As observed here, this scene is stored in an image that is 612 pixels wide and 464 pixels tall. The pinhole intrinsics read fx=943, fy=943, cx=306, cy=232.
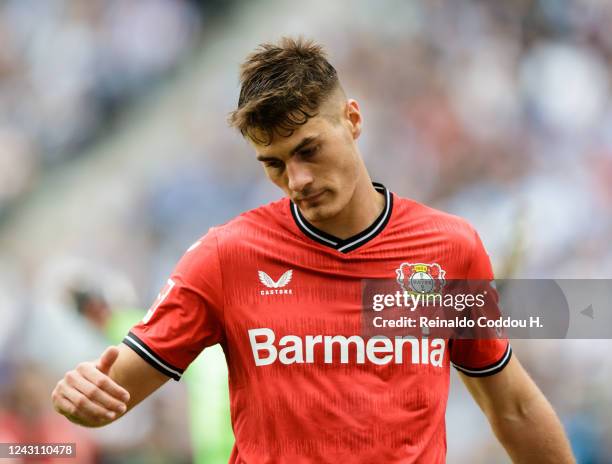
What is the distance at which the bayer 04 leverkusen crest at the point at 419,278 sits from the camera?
108 inches

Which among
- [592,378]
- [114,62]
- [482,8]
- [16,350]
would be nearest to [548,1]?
[482,8]

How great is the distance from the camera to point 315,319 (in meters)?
2.66

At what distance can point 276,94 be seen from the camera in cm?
255

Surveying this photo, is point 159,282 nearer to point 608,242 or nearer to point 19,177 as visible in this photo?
point 19,177

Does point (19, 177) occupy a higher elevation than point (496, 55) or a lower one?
lower

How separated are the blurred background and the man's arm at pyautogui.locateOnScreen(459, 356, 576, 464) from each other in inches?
132

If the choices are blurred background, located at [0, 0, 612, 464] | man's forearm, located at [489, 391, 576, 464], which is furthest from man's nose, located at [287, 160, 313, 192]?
blurred background, located at [0, 0, 612, 464]

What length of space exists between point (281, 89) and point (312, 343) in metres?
0.71

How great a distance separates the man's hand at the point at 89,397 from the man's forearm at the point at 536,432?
1175 mm

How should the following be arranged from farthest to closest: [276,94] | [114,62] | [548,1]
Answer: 1. [548,1]
2. [114,62]
3. [276,94]

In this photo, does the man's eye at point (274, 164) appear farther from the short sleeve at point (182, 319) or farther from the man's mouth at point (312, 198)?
the short sleeve at point (182, 319)

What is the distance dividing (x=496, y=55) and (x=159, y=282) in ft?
9.77

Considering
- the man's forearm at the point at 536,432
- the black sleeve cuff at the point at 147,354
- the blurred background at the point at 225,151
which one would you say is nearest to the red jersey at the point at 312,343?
the black sleeve cuff at the point at 147,354

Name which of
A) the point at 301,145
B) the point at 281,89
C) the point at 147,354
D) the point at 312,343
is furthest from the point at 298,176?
the point at 147,354
